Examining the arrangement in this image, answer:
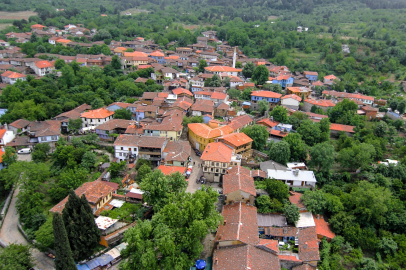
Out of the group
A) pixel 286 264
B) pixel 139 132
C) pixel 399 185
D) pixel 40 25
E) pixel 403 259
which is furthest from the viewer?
pixel 40 25

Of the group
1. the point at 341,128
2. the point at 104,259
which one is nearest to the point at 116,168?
the point at 104,259

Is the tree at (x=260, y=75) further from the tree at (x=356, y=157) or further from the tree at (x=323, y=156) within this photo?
the tree at (x=323, y=156)

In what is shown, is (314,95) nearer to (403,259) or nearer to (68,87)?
(403,259)

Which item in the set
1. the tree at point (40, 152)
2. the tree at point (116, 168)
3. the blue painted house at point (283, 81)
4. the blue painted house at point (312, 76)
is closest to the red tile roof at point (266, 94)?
the blue painted house at point (283, 81)

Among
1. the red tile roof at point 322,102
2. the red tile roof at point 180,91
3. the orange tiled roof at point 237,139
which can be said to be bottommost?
the red tile roof at point 322,102

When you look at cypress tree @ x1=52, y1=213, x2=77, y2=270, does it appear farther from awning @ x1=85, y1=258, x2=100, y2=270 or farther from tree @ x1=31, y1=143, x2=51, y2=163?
tree @ x1=31, y1=143, x2=51, y2=163

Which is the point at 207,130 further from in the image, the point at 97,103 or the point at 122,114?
the point at 97,103

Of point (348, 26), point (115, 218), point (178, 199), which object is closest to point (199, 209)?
point (178, 199)
